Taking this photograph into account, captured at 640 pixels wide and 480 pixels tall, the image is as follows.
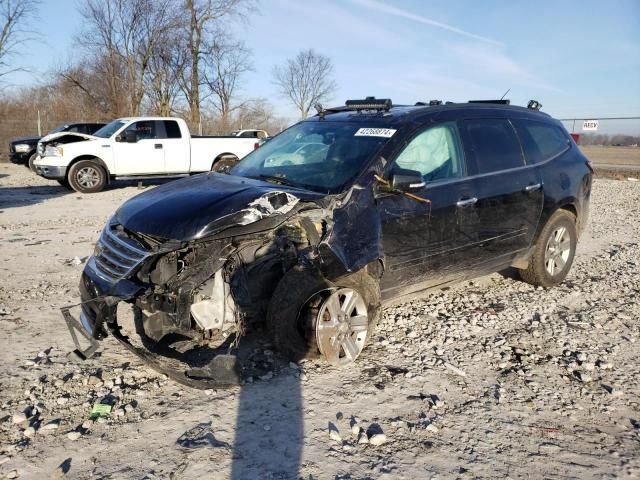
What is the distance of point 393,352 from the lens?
3.78 m

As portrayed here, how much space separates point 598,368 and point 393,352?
148cm

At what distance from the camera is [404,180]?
11.3 feet

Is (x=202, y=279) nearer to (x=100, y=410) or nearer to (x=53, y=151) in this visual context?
(x=100, y=410)

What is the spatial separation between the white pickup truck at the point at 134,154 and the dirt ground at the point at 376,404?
7.98 metres

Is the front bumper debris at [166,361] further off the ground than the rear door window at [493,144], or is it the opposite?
the rear door window at [493,144]

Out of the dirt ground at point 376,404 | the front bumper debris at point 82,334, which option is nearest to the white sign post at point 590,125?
the dirt ground at point 376,404

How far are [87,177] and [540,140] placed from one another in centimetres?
1080

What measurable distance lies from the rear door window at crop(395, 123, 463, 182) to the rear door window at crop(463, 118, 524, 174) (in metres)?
0.21

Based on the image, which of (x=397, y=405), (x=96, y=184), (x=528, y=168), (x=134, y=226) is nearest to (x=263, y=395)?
(x=397, y=405)

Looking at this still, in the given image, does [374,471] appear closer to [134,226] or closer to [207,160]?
[134,226]

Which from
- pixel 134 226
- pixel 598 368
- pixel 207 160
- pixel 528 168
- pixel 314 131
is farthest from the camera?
pixel 207 160

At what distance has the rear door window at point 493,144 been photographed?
4.32 meters

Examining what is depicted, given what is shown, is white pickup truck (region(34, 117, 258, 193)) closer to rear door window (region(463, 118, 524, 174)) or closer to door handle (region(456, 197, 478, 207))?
rear door window (region(463, 118, 524, 174))

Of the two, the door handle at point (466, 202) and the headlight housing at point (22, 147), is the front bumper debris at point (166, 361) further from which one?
the headlight housing at point (22, 147)
